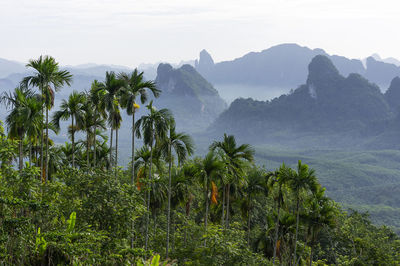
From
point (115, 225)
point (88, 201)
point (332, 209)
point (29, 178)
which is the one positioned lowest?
point (332, 209)

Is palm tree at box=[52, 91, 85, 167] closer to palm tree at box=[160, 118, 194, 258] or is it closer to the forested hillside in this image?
the forested hillside

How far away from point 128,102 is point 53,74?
5395 mm

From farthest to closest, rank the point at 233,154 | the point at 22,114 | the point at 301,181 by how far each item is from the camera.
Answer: the point at 233,154 → the point at 301,181 → the point at 22,114

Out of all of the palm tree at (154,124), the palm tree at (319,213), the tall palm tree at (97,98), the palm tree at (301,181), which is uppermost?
the tall palm tree at (97,98)

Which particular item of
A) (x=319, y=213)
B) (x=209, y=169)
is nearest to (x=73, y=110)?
(x=209, y=169)

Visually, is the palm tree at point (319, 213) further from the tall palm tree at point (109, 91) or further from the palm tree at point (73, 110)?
the palm tree at point (73, 110)

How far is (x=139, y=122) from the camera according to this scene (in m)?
26.1

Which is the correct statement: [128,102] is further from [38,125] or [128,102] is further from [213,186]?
[213,186]

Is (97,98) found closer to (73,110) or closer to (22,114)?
(73,110)

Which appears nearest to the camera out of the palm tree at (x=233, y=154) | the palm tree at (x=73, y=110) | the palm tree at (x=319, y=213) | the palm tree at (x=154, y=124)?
the palm tree at (x=154, y=124)

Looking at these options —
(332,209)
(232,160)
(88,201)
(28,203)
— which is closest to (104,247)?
(88,201)

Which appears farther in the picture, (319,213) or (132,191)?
(319,213)

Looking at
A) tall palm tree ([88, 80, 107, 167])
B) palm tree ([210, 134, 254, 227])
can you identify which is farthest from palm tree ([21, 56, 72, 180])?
palm tree ([210, 134, 254, 227])

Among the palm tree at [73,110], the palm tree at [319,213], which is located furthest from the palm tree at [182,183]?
the palm tree at [319,213]
